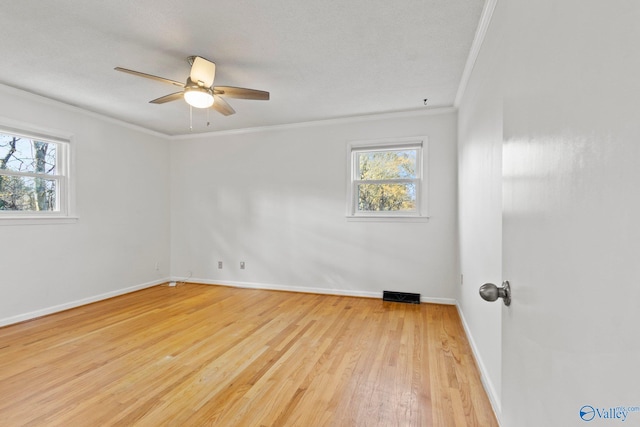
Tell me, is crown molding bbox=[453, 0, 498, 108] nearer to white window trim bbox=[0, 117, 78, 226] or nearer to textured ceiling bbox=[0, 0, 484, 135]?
textured ceiling bbox=[0, 0, 484, 135]

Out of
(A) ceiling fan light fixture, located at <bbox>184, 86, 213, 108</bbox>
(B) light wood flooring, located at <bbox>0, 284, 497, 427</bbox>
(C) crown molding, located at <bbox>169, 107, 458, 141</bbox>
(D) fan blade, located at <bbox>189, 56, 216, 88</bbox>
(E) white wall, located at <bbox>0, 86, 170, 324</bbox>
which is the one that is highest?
(C) crown molding, located at <bbox>169, 107, 458, 141</bbox>

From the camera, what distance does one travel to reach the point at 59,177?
3664 mm

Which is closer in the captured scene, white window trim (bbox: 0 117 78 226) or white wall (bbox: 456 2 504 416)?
white wall (bbox: 456 2 504 416)

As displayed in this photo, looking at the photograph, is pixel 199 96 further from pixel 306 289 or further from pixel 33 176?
pixel 306 289

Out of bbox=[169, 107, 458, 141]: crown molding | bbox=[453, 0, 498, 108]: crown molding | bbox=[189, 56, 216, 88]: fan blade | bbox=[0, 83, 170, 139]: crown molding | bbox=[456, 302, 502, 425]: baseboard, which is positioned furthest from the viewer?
bbox=[169, 107, 458, 141]: crown molding

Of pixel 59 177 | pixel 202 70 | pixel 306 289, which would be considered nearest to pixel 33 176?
pixel 59 177

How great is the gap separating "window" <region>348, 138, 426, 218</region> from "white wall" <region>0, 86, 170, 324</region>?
128 inches

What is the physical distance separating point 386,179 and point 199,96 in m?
2.58

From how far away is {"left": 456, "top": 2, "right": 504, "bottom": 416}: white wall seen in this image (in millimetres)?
1712

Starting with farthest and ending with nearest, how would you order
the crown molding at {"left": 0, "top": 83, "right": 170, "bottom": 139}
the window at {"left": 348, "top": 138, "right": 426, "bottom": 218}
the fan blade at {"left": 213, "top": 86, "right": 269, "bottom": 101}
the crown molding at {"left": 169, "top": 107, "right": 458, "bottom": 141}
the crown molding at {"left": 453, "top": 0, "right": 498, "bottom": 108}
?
the window at {"left": 348, "top": 138, "right": 426, "bottom": 218} → the crown molding at {"left": 169, "top": 107, "right": 458, "bottom": 141} → the crown molding at {"left": 0, "top": 83, "right": 170, "bottom": 139} → the fan blade at {"left": 213, "top": 86, "right": 269, "bottom": 101} → the crown molding at {"left": 453, "top": 0, "right": 498, "bottom": 108}

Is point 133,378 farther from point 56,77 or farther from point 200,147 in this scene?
point 200,147

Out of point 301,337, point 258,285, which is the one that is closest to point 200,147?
point 258,285

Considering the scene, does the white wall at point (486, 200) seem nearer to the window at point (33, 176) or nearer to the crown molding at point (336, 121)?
the crown molding at point (336, 121)

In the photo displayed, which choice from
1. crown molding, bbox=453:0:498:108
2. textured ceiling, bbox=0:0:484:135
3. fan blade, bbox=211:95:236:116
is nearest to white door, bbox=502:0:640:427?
crown molding, bbox=453:0:498:108
